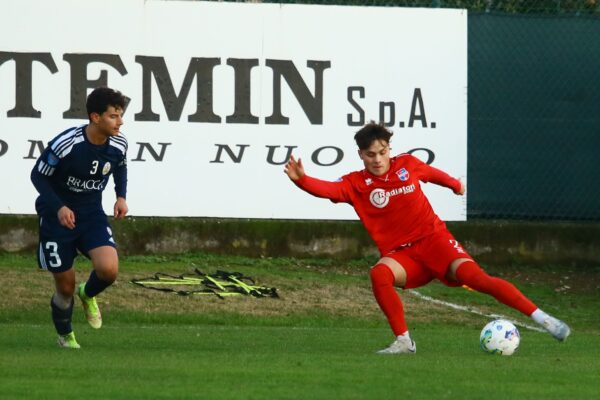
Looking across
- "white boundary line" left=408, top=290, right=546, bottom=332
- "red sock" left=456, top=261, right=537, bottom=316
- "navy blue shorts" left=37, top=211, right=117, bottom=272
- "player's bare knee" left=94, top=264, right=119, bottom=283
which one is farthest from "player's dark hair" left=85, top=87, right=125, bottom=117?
"white boundary line" left=408, top=290, right=546, bottom=332

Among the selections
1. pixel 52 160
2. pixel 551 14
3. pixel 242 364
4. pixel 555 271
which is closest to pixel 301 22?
pixel 551 14

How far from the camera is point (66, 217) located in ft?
34.5

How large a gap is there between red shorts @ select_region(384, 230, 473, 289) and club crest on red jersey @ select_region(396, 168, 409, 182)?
495mm

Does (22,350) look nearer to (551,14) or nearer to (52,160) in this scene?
(52,160)

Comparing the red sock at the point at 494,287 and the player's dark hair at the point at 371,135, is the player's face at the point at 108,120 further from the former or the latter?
the red sock at the point at 494,287

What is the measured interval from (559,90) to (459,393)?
33.8 feet

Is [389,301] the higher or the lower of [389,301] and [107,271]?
the lower

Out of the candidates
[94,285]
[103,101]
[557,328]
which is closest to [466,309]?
[557,328]

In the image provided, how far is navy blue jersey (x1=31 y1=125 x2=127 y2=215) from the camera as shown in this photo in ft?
35.8

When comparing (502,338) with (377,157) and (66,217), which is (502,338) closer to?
(377,157)

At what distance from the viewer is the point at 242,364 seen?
31.8ft

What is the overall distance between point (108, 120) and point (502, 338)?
11.2 feet

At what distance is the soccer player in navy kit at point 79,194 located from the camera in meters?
10.9

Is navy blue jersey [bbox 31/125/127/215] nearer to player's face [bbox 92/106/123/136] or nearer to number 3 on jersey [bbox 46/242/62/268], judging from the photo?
player's face [bbox 92/106/123/136]
